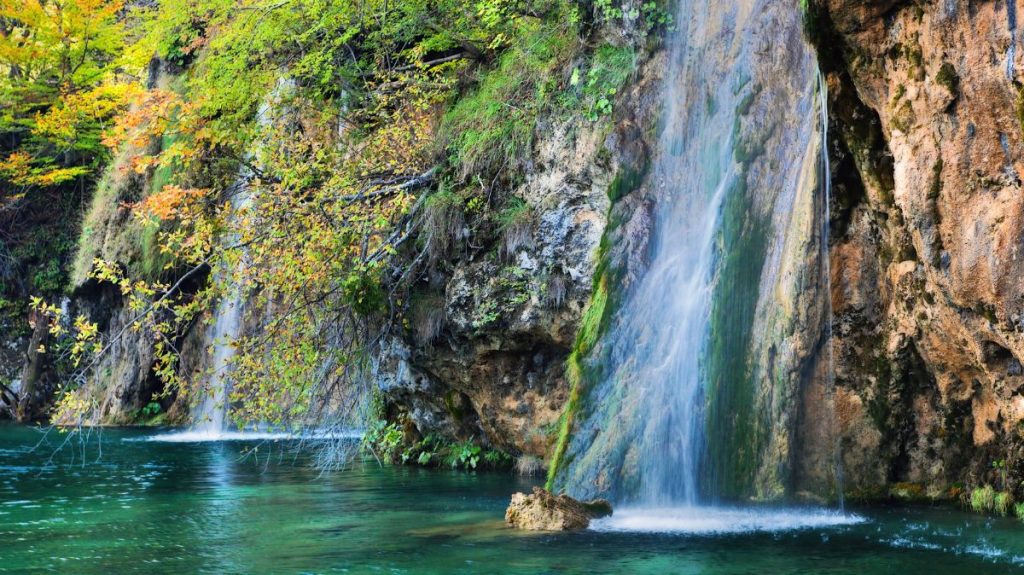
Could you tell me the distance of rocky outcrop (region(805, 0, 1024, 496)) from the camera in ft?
24.5

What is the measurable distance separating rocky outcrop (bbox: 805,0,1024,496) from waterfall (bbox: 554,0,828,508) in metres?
0.42

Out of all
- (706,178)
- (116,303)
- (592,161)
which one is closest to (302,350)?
(592,161)

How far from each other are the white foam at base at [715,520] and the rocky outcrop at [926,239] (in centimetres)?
68

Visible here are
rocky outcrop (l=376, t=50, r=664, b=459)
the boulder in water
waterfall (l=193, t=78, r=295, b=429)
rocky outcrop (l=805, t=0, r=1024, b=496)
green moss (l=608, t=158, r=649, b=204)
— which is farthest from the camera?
waterfall (l=193, t=78, r=295, b=429)

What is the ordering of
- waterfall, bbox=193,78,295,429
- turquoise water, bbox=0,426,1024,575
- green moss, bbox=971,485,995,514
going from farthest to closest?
waterfall, bbox=193,78,295,429 < green moss, bbox=971,485,995,514 < turquoise water, bbox=0,426,1024,575

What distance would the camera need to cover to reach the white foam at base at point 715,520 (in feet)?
26.5

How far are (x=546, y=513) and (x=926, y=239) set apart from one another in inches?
144

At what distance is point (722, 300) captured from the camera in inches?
376

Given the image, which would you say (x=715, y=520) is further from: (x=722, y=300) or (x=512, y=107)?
(x=512, y=107)

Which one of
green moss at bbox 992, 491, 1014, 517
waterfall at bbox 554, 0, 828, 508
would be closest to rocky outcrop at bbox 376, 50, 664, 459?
waterfall at bbox 554, 0, 828, 508

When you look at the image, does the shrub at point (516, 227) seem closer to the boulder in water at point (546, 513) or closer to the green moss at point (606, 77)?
the green moss at point (606, 77)

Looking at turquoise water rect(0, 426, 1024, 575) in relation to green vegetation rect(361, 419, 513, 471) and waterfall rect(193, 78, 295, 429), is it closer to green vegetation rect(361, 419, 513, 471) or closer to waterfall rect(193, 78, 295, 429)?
green vegetation rect(361, 419, 513, 471)

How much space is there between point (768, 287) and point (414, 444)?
673cm

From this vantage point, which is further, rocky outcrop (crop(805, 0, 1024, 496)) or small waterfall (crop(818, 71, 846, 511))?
small waterfall (crop(818, 71, 846, 511))
